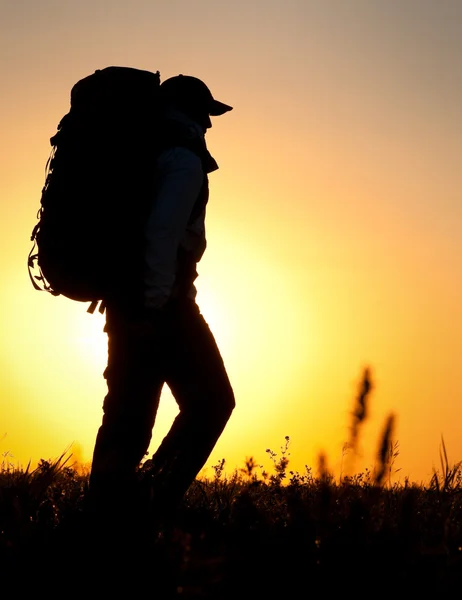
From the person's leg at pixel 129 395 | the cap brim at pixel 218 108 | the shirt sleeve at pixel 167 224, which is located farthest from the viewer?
the cap brim at pixel 218 108

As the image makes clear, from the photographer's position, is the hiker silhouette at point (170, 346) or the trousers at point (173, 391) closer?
the hiker silhouette at point (170, 346)

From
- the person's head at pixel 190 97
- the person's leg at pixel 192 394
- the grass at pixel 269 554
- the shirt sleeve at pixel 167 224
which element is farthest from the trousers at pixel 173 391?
the person's head at pixel 190 97

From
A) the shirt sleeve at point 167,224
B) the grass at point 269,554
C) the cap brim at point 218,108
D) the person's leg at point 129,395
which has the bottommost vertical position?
the grass at point 269,554

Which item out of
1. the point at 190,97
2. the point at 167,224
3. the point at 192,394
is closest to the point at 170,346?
the point at 192,394

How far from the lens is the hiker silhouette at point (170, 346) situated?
13.2 feet

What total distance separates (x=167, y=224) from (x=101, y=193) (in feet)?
1.27

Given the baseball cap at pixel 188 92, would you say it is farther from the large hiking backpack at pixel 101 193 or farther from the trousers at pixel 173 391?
the trousers at pixel 173 391

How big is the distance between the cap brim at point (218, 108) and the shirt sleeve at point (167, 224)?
623mm

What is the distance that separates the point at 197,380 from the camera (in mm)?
4316

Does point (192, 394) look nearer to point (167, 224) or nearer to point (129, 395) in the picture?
point (129, 395)

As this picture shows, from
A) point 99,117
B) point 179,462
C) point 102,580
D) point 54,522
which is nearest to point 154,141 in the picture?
point 99,117

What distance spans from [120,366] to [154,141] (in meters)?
1.11

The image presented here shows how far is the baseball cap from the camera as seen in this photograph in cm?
451

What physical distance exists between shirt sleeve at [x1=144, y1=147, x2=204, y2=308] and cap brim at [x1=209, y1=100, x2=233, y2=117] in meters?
0.62
